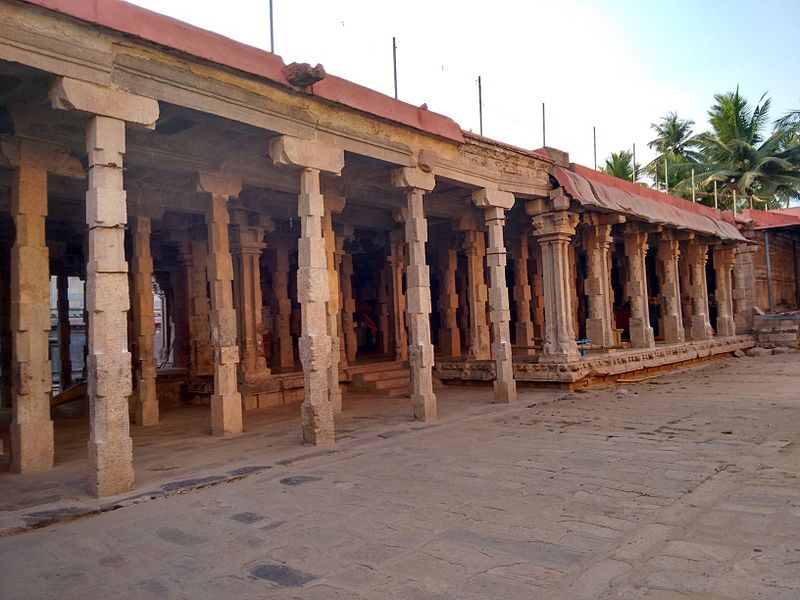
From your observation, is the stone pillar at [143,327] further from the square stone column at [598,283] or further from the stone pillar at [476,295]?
the square stone column at [598,283]

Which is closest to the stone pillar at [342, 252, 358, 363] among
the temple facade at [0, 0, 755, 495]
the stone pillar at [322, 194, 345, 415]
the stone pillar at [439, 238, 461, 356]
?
the temple facade at [0, 0, 755, 495]

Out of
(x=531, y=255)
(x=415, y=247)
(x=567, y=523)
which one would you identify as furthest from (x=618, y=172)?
(x=567, y=523)

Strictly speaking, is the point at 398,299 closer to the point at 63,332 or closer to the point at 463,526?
the point at 63,332

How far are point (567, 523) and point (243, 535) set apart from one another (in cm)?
244

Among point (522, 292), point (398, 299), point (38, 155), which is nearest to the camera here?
point (38, 155)

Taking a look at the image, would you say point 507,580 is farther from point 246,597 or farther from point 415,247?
point 415,247

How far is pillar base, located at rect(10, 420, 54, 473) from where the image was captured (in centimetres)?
696

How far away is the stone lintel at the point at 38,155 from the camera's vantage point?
23.9 feet

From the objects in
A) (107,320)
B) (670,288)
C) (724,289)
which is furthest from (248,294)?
(724,289)

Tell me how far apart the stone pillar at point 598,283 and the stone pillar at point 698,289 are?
5.71 meters

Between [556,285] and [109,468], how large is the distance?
950 centimetres

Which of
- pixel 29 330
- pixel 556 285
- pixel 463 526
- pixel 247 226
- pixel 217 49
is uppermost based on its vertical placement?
pixel 217 49

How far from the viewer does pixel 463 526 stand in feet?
15.2

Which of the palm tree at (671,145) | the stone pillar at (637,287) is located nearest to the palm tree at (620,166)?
the palm tree at (671,145)
